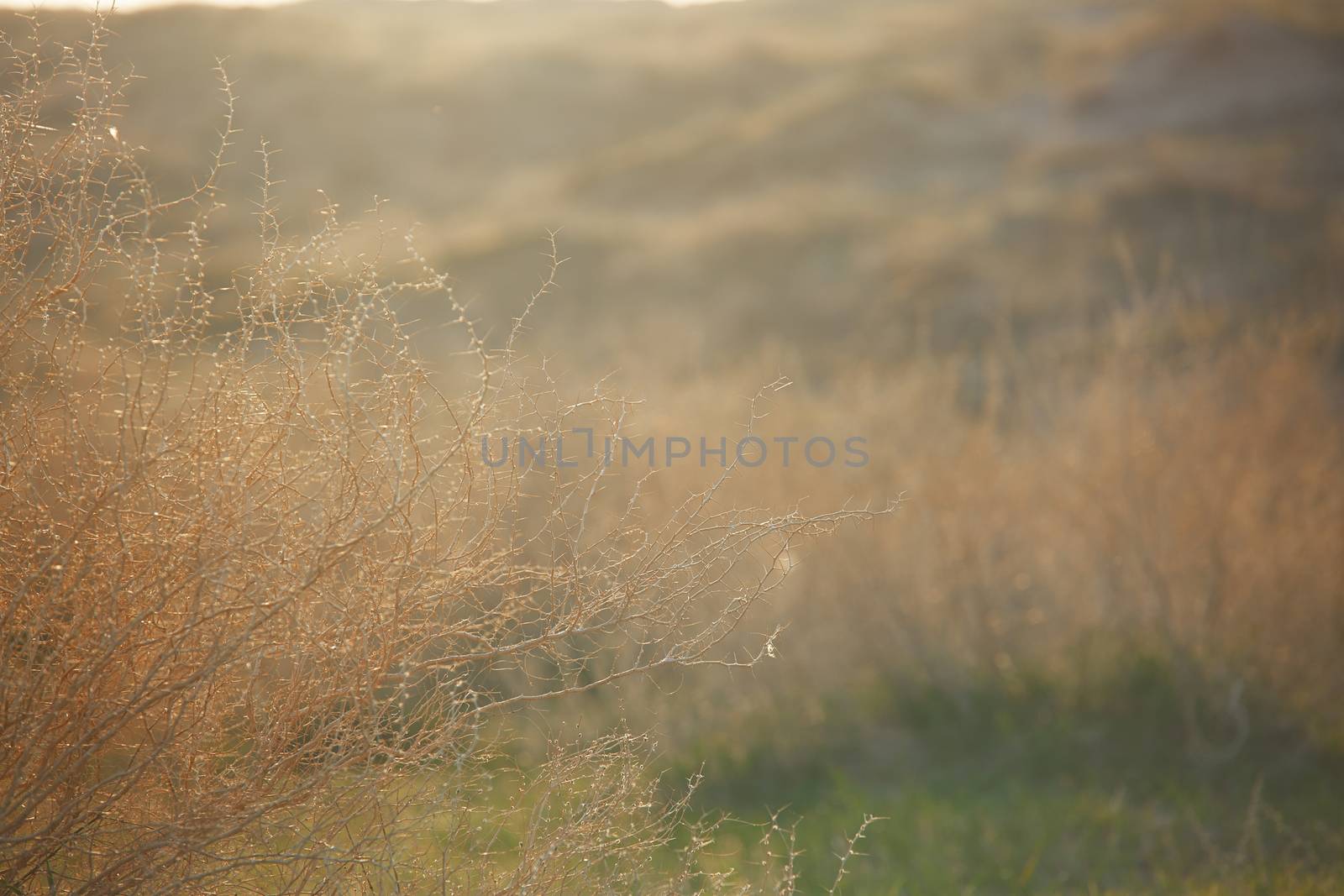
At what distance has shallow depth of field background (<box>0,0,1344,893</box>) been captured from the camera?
470cm

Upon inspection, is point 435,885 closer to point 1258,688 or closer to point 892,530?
point 892,530

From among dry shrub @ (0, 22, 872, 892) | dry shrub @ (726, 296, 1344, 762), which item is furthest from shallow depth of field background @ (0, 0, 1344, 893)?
dry shrub @ (0, 22, 872, 892)

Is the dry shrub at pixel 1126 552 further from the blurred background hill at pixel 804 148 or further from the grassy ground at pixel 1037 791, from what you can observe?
the blurred background hill at pixel 804 148

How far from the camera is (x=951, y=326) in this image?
14281 millimetres

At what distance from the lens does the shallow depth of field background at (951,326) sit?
4695mm

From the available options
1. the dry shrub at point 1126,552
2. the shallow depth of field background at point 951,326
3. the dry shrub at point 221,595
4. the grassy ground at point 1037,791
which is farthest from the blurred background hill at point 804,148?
the dry shrub at point 221,595

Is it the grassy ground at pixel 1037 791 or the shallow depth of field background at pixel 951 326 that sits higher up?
the shallow depth of field background at pixel 951 326

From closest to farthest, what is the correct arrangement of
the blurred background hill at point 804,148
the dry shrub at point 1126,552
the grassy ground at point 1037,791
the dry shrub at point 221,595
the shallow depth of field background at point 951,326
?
the dry shrub at point 221,595 → the grassy ground at point 1037,791 → the shallow depth of field background at point 951,326 → the dry shrub at point 1126,552 → the blurred background hill at point 804,148

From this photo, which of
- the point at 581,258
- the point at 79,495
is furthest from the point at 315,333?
the point at 581,258

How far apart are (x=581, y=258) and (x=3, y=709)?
16.3 metres

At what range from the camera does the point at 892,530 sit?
5449 millimetres

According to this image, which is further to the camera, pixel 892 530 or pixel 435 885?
pixel 892 530

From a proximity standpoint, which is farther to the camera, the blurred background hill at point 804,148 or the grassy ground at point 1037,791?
the blurred background hill at point 804,148

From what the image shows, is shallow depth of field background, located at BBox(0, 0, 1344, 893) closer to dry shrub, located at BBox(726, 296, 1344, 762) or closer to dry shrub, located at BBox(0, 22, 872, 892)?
dry shrub, located at BBox(726, 296, 1344, 762)
